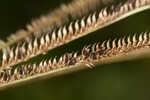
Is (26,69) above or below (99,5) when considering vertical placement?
→ below

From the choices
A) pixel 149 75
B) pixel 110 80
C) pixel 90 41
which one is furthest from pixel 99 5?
pixel 149 75

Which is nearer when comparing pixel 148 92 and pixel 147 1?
pixel 147 1

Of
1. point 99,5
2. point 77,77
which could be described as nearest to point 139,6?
point 99,5

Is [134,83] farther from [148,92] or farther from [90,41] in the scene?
[90,41]

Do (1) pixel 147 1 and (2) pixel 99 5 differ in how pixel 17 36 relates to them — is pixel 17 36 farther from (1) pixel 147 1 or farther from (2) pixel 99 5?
(1) pixel 147 1

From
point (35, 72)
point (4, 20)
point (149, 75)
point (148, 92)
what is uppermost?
point (4, 20)

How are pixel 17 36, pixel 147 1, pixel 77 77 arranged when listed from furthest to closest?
pixel 77 77, pixel 17 36, pixel 147 1

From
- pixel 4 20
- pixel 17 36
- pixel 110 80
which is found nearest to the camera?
pixel 17 36
